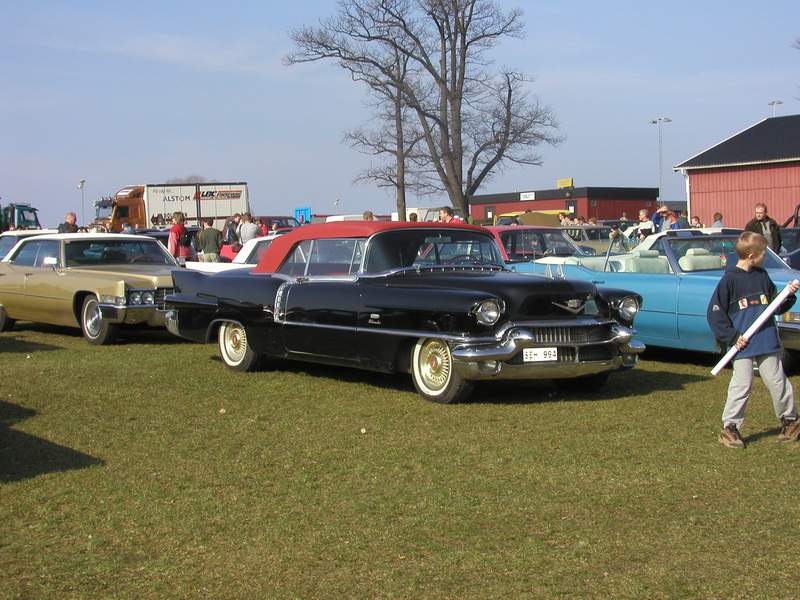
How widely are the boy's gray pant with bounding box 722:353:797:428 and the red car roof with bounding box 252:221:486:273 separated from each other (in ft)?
11.7

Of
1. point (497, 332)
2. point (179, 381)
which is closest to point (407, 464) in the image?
point (497, 332)

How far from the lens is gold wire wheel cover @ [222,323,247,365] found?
10.5 m

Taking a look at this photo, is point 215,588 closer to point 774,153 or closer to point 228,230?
point 228,230

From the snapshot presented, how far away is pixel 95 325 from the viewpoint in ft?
43.6

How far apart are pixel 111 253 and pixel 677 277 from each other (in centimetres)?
755

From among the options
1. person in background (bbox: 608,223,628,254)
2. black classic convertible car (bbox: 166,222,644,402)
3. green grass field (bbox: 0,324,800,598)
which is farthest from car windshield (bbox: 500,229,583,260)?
green grass field (bbox: 0,324,800,598)

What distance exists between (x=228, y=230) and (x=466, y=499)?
63.9 ft

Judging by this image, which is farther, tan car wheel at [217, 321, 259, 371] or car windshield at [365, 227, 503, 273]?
tan car wheel at [217, 321, 259, 371]

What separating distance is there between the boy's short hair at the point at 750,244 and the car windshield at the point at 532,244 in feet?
25.1

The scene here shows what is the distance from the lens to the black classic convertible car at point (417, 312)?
8305 millimetres

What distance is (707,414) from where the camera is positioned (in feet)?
26.4

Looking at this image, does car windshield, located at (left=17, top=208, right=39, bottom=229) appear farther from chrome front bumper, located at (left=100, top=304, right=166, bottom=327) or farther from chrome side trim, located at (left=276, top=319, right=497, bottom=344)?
chrome side trim, located at (left=276, top=319, right=497, bottom=344)

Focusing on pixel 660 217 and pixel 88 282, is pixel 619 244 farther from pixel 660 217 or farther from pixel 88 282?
pixel 660 217

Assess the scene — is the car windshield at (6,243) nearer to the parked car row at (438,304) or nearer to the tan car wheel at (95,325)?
the tan car wheel at (95,325)
